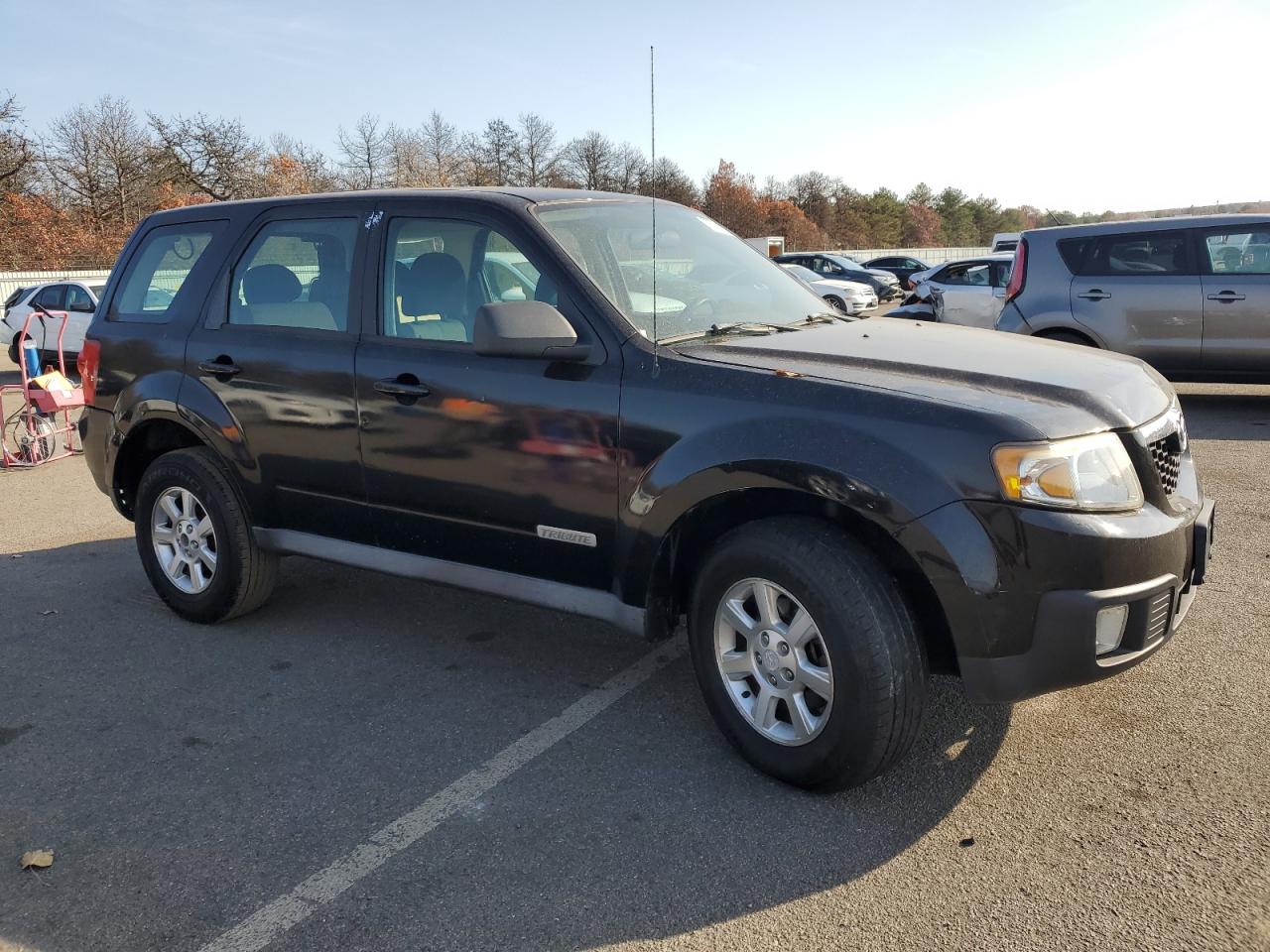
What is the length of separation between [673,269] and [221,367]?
2.10 m

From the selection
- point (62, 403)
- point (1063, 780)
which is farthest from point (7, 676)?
point (62, 403)

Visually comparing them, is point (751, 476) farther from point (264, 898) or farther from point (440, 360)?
point (264, 898)

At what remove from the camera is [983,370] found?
10.8ft

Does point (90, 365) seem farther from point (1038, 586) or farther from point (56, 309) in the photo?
point (56, 309)

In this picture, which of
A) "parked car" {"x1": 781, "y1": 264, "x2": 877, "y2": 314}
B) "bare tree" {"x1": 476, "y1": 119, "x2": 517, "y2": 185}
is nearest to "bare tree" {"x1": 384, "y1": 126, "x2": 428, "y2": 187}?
"bare tree" {"x1": 476, "y1": 119, "x2": 517, "y2": 185}

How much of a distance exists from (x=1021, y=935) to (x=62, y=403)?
352 inches

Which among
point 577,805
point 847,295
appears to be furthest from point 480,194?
point 847,295

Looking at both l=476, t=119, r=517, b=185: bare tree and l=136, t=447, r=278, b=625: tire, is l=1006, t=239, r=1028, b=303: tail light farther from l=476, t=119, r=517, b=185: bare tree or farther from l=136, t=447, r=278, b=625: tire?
l=476, t=119, r=517, b=185: bare tree

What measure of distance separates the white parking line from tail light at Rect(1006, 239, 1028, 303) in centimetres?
709

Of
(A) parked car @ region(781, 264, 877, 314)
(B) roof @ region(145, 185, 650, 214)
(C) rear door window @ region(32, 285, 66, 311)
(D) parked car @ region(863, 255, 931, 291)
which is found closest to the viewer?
(B) roof @ region(145, 185, 650, 214)

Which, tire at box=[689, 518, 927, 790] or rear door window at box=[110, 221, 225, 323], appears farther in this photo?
rear door window at box=[110, 221, 225, 323]

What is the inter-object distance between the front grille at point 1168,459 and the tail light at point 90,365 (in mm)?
4773

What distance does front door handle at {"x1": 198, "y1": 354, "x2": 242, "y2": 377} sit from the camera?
4.55 m

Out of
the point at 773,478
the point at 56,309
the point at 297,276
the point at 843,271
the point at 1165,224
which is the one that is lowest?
the point at 773,478
